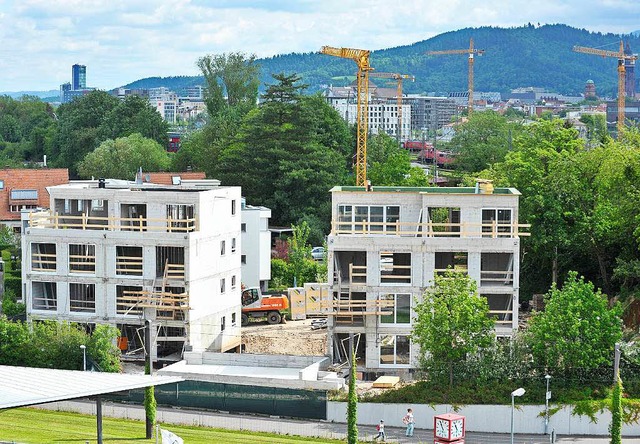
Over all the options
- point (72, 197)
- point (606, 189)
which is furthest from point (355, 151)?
point (72, 197)

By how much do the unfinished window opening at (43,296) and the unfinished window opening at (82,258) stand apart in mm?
1918

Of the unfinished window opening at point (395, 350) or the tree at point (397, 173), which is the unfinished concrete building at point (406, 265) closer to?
the unfinished window opening at point (395, 350)

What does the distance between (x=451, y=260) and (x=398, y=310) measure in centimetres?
384

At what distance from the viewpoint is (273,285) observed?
86000 millimetres

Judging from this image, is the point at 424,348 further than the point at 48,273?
No

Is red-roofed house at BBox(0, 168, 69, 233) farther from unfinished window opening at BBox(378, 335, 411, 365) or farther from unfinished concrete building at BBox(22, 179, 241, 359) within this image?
unfinished window opening at BBox(378, 335, 411, 365)

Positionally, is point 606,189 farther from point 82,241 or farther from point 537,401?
point 82,241

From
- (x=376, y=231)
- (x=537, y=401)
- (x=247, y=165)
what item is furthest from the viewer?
(x=247, y=165)

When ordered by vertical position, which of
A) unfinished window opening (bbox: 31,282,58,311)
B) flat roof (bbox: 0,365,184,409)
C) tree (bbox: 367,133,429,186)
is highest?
tree (bbox: 367,133,429,186)

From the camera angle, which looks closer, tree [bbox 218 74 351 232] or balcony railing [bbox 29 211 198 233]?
balcony railing [bbox 29 211 198 233]

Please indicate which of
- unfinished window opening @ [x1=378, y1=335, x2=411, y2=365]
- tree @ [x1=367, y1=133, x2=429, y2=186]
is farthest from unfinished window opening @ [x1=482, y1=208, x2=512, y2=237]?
tree @ [x1=367, y1=133, x2=429, y2=186]

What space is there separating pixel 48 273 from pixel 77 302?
230 centimetres

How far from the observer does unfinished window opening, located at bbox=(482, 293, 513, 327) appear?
6057cm

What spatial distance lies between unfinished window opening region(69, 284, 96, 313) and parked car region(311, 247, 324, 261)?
3123 cm
